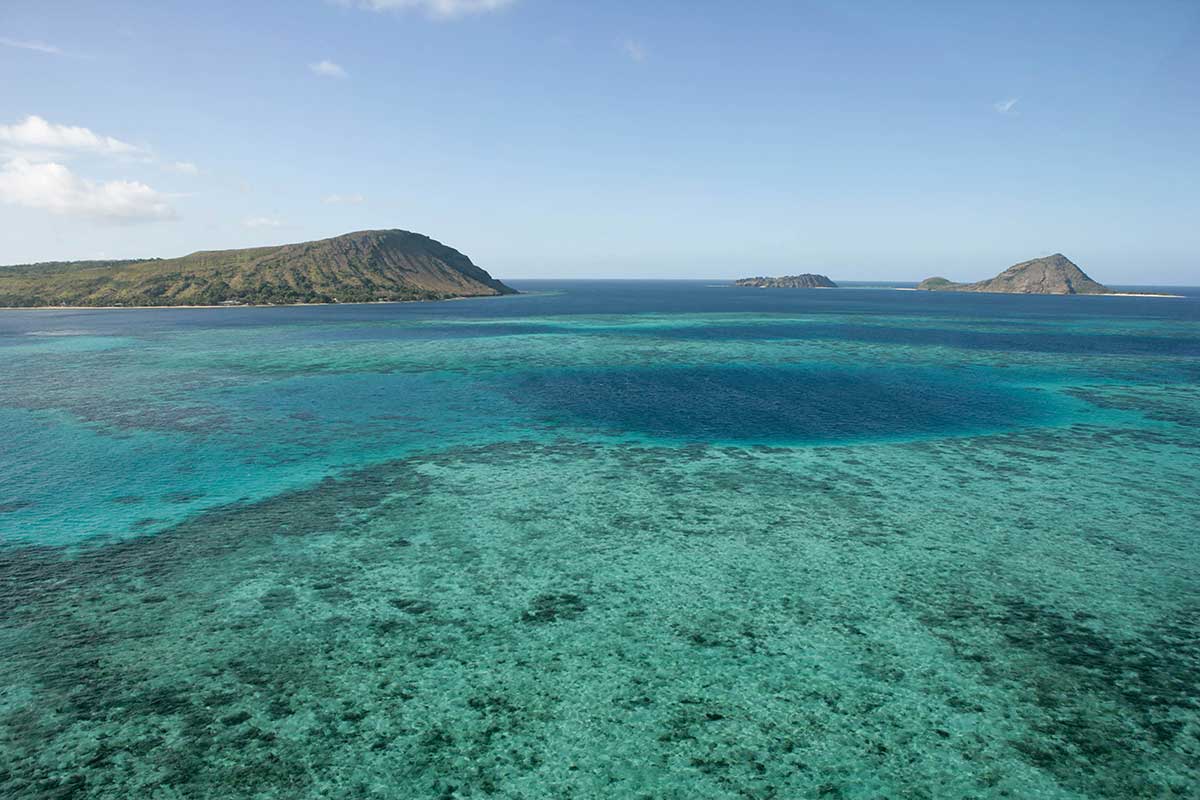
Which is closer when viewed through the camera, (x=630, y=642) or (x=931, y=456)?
(x=630, y=642)

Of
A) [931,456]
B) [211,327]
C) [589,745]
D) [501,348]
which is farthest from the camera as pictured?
[211,327]

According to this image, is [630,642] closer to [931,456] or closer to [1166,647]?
[1166,647]

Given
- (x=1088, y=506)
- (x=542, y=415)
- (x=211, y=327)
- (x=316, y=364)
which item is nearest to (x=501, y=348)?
(x=316, y=364)

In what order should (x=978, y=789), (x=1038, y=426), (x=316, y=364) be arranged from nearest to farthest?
(x=978, y=789), (x=1038, y=426), (x=316, y=364)

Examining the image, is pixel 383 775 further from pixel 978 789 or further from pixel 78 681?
pixel 978 789

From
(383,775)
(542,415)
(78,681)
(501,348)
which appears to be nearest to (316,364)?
(501,348)

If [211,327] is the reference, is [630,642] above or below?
below
